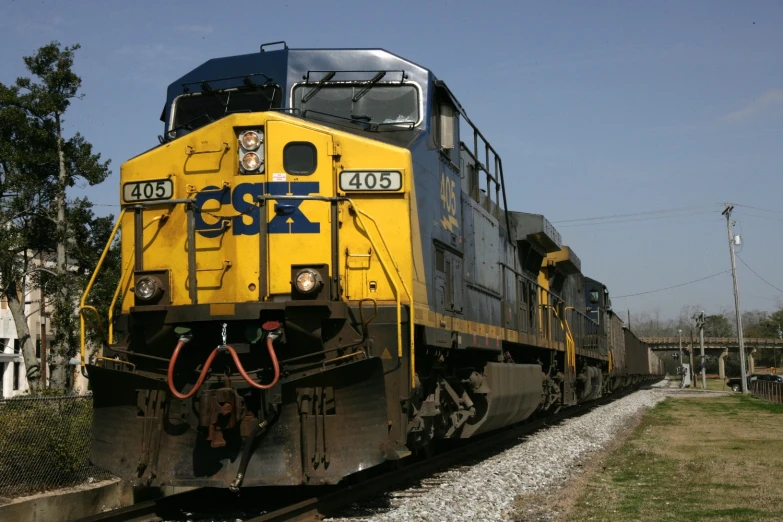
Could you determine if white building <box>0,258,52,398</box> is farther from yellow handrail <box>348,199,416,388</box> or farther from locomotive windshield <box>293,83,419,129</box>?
yellow handrail <box>348,199,416,388</box>

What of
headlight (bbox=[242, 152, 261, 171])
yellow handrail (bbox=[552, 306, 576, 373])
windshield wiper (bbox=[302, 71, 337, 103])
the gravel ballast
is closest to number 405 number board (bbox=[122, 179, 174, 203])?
headlight (bbox=[242, 152, 261, 171])

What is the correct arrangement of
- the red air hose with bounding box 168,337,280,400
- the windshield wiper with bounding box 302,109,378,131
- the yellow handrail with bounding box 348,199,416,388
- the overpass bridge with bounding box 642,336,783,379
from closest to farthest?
the red air hose with bounding box 168,337,280,400 < the yellow handrail with bounding box 348,199,416,388 < the windshield wiper with bounding box 302,109,378,131 < the overpass bridge with bounding box 642,336,783,379

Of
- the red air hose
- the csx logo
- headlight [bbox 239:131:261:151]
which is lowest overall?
the red air hose

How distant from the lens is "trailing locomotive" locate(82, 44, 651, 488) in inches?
266

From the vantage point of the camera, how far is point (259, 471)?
6.77m

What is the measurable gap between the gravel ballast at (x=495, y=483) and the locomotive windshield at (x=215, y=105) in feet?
12.7

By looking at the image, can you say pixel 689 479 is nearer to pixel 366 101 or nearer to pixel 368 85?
pixel 366 101

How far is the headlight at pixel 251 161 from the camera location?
7375 millimetres

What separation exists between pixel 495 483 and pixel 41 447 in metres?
4.60

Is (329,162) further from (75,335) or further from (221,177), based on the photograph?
(75,335)

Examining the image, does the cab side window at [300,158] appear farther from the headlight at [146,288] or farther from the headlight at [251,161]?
the headlight at [146,288]

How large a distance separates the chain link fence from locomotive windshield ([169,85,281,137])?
315 centimetres

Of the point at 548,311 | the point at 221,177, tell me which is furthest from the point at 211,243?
the point at 548,311

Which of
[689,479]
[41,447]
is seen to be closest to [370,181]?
[41,447]
